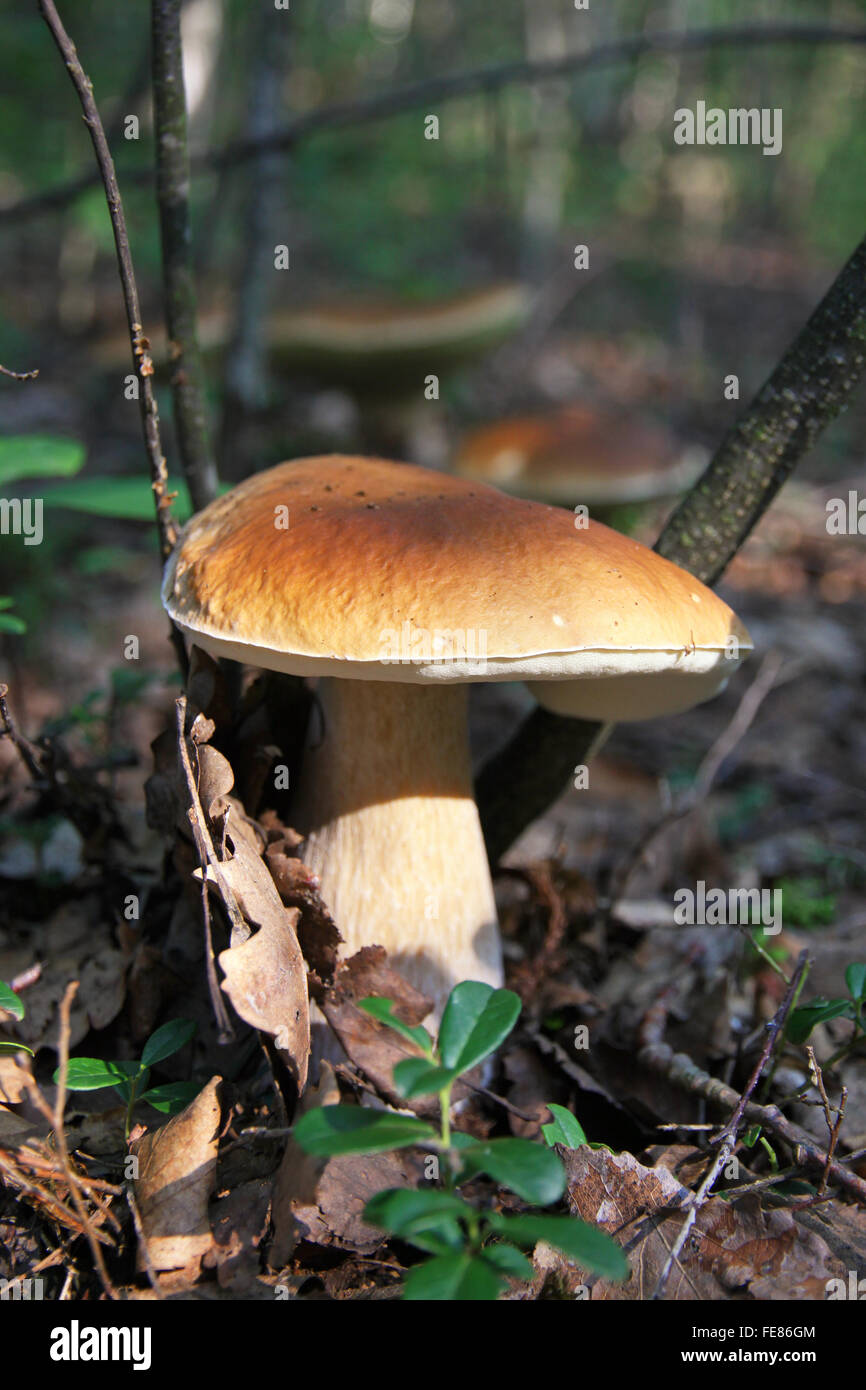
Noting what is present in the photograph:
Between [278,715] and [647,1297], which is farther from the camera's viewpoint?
[278,715]

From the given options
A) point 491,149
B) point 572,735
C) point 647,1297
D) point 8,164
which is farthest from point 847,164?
point 647,1297

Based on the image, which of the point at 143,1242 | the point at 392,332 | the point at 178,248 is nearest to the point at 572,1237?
the point at 143,1242

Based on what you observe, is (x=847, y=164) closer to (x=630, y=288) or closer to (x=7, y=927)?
(x=630, y=288)

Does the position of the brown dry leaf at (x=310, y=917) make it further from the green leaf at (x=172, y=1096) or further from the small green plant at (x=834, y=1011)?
the small green plant at (x=834, y=1011)

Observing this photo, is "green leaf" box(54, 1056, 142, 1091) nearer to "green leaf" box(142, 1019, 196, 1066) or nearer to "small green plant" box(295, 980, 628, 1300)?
"green leaf" box(142, 1019, 196, 1066)

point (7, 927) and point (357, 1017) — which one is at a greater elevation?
point (357, 1017)

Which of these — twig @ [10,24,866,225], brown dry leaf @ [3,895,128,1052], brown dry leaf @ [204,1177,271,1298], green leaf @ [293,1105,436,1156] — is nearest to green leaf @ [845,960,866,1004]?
green leaf @ [293,1105,436,1156]

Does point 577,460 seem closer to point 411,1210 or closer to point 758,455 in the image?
point 758,455
